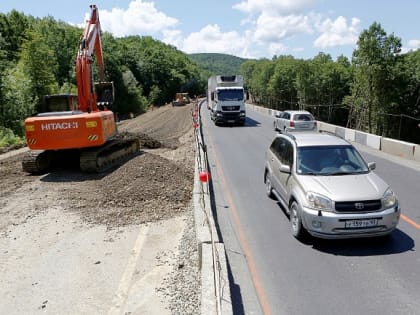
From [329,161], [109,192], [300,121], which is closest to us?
[329,161]

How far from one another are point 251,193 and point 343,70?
61.0 meters

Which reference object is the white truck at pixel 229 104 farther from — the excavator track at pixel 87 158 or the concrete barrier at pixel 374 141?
the excavator track at pixel 87 158

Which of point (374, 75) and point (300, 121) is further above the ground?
point (374, 75)

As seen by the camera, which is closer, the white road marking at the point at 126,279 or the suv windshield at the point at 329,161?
the white road marking at the point at 126,279

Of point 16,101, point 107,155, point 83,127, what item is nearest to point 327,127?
point 107,155

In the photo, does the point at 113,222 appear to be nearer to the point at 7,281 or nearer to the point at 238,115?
the point at 7,281

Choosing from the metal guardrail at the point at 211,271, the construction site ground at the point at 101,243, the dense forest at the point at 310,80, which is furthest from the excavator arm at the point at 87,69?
the dense forest at the point at 310,80

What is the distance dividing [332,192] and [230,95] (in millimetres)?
24445

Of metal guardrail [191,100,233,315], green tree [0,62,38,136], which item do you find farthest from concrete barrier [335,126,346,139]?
green tree [0,62,38,136]

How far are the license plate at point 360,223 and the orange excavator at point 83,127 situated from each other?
9934mm

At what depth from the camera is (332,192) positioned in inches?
278

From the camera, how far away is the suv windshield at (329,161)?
804cm

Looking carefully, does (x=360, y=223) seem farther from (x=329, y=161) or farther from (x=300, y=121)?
(x=300, y=121)

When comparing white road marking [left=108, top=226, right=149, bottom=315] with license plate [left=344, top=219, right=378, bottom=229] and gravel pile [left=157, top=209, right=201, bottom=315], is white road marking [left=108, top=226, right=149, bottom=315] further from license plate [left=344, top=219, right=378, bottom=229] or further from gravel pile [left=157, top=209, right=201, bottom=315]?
license plate [left=344, top=219, right=378, bottom=229]
